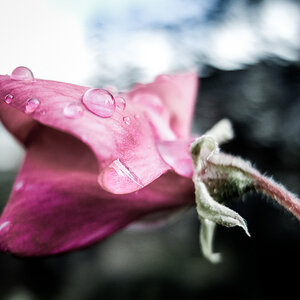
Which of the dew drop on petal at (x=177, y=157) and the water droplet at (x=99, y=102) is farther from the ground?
the water droplet at (x=99, y=102)

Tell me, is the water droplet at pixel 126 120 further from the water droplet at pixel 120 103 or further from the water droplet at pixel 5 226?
the water droplet at pixel 5 226

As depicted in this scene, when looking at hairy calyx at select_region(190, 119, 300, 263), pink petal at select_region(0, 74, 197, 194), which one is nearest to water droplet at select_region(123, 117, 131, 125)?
pink petal at select_region(0, 74, 197, 194)

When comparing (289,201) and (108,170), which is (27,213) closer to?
(108,170)

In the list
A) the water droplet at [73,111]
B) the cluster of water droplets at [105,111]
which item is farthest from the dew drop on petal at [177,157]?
the water droplet at [73,111]

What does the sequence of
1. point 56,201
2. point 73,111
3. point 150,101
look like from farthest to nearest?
point 150,101
point 56,201
point 73,111

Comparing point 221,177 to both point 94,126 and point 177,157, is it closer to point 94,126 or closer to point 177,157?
point 177,157

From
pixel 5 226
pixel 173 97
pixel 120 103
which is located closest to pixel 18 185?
pixel 5 226

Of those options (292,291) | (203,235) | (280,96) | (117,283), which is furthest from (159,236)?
(203,235)
